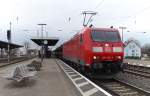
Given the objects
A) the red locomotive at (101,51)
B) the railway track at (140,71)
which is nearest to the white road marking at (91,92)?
the red locomotive at (101,51)

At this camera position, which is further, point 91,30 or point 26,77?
point 91,30

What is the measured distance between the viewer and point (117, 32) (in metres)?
21.3

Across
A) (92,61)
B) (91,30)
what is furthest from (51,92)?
(91,30)

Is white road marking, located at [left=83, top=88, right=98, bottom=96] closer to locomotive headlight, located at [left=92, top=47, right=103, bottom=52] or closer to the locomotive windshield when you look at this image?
locomotive headlight, located at [left=92, top=47, right=103, bottom=52]

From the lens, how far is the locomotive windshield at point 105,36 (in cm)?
2058

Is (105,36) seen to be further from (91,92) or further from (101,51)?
(91,92)

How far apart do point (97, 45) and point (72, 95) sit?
26.7ft

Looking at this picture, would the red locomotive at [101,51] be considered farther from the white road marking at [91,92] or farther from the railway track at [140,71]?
the white road marking at [91,92]

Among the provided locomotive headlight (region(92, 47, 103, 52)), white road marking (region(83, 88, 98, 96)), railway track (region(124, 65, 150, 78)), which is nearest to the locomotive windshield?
locomotive headlight (region(92, 47, 103, 52))

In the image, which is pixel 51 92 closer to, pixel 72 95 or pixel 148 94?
pixel 72 95

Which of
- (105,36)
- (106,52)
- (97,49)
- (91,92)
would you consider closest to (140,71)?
(105,36)

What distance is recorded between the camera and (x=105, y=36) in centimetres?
2080

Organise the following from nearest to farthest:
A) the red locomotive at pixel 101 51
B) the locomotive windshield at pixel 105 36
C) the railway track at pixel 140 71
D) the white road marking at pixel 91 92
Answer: the white road marking at pixel 91 92
the red locomotive at pixel 101 51
the locomotive windshield at pixel 105 36
the railway track at pixel 140 71

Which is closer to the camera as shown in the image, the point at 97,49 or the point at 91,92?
the point at 91,92
